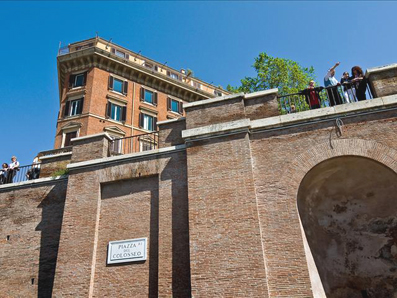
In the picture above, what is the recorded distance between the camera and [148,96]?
100ft

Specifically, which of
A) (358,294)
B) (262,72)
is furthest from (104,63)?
(358,294)

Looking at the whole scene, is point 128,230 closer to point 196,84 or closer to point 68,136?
point 68,136

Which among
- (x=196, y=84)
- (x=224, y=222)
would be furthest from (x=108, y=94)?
(x=224, y=222)

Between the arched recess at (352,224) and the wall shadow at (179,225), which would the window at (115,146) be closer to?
the wall shadow at (179,225)

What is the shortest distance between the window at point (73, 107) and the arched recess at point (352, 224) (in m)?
21.6

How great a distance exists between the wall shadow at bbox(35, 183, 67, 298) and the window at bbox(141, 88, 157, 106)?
1894 centimetres

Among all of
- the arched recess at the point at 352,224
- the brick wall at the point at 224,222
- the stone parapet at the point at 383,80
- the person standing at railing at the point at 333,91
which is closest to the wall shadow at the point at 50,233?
the brick wall at the point at 224,222

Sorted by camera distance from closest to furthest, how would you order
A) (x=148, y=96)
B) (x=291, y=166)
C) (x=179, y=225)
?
(x=291, y=166)
(x=179, y=225)
(x=148, y=96)

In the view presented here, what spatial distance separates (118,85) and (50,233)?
64.1ft

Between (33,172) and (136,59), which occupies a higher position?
(136,59)

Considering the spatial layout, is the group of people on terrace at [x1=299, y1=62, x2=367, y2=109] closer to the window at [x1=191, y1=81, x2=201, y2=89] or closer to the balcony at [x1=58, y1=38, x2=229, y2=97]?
the balcony at [x1=58, y1=38, x2=229, y2=97]

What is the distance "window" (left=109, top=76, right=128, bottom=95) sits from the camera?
28688mm

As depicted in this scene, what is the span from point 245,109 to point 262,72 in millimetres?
16614

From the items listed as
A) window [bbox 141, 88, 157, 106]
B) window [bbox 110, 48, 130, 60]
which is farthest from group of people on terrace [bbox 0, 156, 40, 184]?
window [bbox 110, 48, 130, 60]
